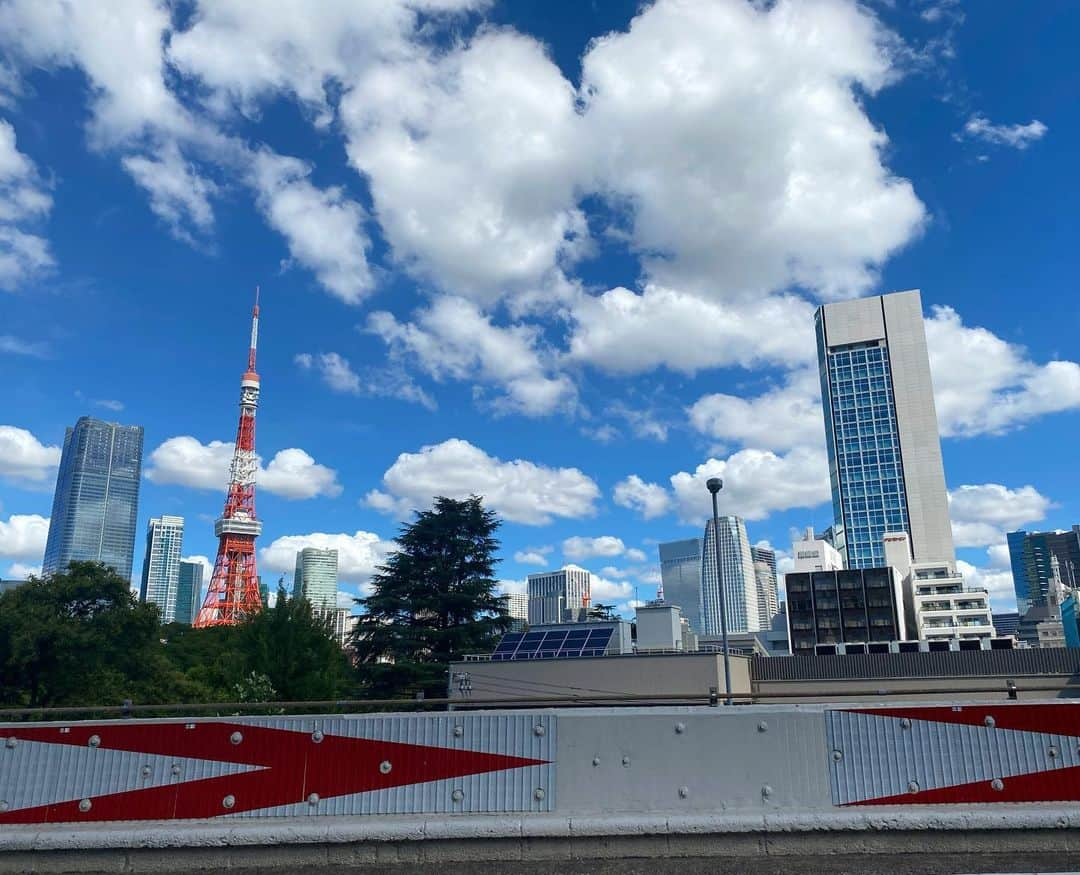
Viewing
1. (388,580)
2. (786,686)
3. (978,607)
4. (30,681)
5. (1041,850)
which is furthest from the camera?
(978,607)

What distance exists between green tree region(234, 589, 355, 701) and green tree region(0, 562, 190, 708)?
11.2 meters

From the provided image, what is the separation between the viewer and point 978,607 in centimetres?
13212

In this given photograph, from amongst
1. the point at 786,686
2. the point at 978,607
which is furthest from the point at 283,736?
the point at 978,607

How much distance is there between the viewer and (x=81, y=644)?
3791 centimetres

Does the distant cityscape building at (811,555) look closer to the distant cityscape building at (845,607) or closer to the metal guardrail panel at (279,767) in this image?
the distant cityscape building at (845,607)

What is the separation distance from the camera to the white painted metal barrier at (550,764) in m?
7.90

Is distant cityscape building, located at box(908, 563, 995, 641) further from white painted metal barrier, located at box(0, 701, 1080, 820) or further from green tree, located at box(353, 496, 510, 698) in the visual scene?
white painted metal barrier, located at box(0, 701, 1080, 820)

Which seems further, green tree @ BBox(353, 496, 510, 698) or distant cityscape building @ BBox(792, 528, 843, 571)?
distant cityscape building @ BBox(792, 528, 843, 571)

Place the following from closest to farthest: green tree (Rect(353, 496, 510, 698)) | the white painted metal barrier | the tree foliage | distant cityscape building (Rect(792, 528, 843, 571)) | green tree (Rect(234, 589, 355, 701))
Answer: the white painted metal barrier → green tree (Rect(234, 589, 355, 701)) → the tree foliage → green tree (Rect(353, 496, 510, 698)) → distant cityscape building (Rect(792, 528, 843, 571))

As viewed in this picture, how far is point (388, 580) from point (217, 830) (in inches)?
1866

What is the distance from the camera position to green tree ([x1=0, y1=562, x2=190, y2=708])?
3688 cm

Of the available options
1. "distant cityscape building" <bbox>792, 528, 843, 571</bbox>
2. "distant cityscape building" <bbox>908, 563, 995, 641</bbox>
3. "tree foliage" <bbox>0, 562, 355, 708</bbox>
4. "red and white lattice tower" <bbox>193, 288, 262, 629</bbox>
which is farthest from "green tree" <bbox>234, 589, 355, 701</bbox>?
"distant cityscape building" <bbox>792, 528, 843, 571</bbox>

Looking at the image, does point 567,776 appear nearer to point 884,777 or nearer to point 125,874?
point 884,777

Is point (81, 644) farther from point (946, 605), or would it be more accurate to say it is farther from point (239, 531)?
point (946, 605)
